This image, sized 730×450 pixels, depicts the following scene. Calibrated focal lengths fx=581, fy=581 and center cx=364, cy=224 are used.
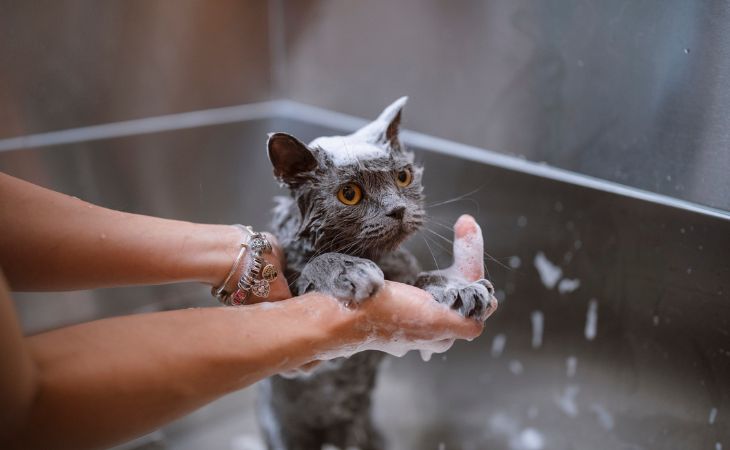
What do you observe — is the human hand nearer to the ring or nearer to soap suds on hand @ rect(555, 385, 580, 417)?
the ring

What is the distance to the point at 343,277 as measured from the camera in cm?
79

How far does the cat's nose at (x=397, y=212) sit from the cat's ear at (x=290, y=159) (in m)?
0.14

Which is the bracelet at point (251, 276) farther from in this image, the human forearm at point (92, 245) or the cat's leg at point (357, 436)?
the cat's leg at point (357, 436)

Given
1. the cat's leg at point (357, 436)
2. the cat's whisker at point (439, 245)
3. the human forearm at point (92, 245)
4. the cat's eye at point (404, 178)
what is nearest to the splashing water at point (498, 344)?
the cat's leg at point (357, 436)

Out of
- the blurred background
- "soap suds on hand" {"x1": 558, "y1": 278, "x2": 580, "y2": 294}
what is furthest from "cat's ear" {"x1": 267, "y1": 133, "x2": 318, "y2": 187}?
"soap suds on hand" {"x1": 558, "y1": 278, "x2": 580, "y2": 294}

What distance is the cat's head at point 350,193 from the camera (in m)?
0.83

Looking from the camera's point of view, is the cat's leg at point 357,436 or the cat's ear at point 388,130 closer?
the cat's ear at point 388,130

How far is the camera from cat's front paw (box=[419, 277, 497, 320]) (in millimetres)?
808

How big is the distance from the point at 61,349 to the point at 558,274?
909 millimetres

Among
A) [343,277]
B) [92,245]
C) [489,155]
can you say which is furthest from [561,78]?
[92,245]

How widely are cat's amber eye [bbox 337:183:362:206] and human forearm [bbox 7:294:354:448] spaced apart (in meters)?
0.15

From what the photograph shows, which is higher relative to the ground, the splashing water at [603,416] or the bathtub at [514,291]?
the bathtub at [514,291]

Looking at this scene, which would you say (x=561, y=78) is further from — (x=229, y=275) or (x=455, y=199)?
(x=229, y=275)

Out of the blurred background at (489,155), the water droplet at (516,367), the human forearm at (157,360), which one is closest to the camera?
the human forearm at (157,360)
